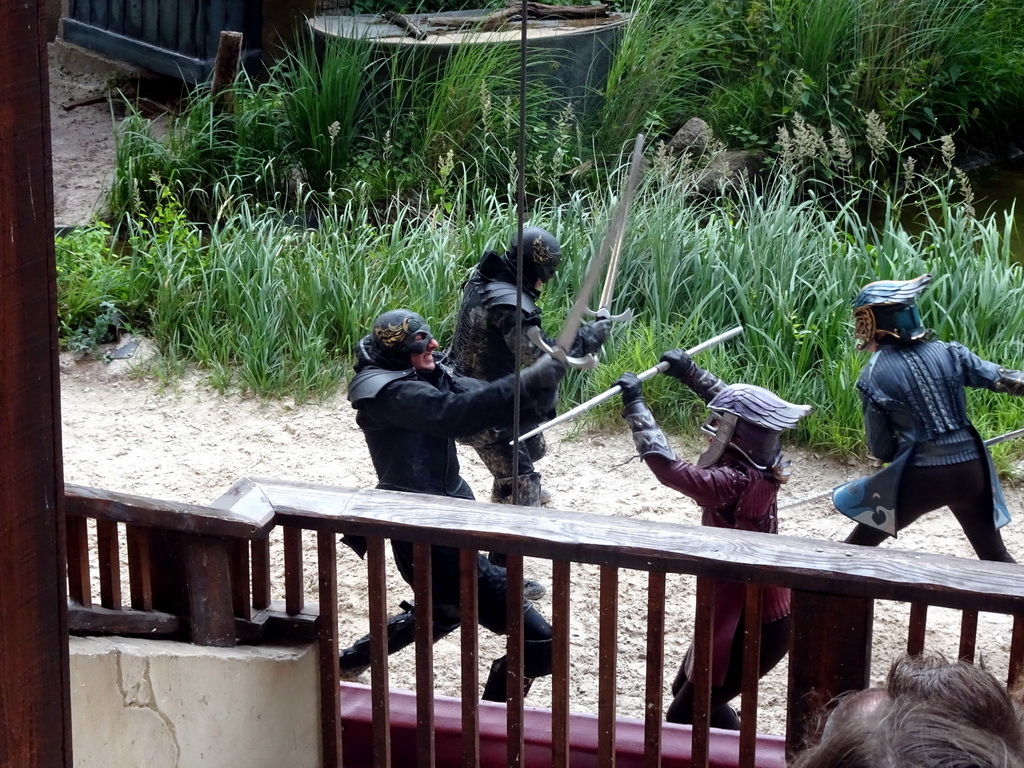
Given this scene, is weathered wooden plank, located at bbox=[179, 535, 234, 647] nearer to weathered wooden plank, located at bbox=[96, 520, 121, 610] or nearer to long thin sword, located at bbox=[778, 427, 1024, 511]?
weathered wooden plank, located at bbox=[96, 520, 121, 610]

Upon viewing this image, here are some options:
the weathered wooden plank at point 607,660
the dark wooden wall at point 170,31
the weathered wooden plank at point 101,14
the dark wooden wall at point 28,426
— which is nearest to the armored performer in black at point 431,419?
the weathered wooden plank at point 607,660

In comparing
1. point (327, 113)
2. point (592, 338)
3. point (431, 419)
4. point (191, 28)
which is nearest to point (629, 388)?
point (431, 419)

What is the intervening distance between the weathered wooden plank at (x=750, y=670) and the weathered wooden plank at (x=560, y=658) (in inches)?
13.4

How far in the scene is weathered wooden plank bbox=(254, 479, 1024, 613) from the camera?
202 cm

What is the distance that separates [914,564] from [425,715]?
1.06 meters

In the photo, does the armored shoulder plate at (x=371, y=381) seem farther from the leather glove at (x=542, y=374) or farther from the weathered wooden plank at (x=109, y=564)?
the weathered wooden plank at (x=109, y=564)

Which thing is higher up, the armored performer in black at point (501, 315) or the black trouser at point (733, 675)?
the armored performer in black at point (501, 315)

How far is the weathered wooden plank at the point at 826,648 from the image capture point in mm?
2123

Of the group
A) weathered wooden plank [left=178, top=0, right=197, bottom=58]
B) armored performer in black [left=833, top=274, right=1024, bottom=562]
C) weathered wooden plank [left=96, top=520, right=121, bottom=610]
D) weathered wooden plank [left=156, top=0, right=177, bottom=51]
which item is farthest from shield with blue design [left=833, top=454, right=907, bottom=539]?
weathered wooden plank [left=156, top=0, right=177, bottom=51]

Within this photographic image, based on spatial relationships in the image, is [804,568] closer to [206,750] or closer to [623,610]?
[206,750]

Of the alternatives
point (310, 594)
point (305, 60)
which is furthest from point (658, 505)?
point (305, 60)

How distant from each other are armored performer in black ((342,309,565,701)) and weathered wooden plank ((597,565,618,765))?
76 cm

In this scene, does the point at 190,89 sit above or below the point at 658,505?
above

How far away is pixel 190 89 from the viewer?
8.55 meters
